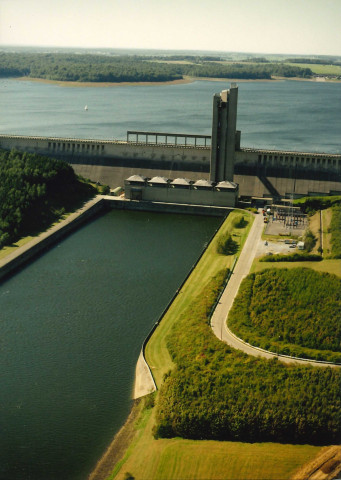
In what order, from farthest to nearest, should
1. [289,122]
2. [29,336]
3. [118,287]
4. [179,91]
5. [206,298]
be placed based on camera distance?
1. [179,91]
2. [289,122]
3. [118,287]
4. [206,298]
5. [29,336]

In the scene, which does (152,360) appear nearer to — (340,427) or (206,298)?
(206,298)

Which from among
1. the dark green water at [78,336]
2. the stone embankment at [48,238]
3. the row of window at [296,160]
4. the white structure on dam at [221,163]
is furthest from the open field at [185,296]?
the stone embankment at [48,238]

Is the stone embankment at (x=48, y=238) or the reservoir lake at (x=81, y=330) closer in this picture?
the reservoir lake at (x=81, y=330)

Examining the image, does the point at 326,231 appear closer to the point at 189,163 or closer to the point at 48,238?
the point at 189,163

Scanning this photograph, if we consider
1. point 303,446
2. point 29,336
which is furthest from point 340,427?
point 29,336

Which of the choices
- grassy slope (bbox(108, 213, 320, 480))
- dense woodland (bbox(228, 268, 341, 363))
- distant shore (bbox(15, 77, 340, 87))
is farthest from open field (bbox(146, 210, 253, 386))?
distant shore (bbox(15, 77, 340, 87))

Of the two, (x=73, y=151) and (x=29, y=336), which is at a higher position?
(x=73, y=151)

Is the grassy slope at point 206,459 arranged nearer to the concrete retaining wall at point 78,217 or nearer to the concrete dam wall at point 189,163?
the concrete retaining wall at point 78,217
